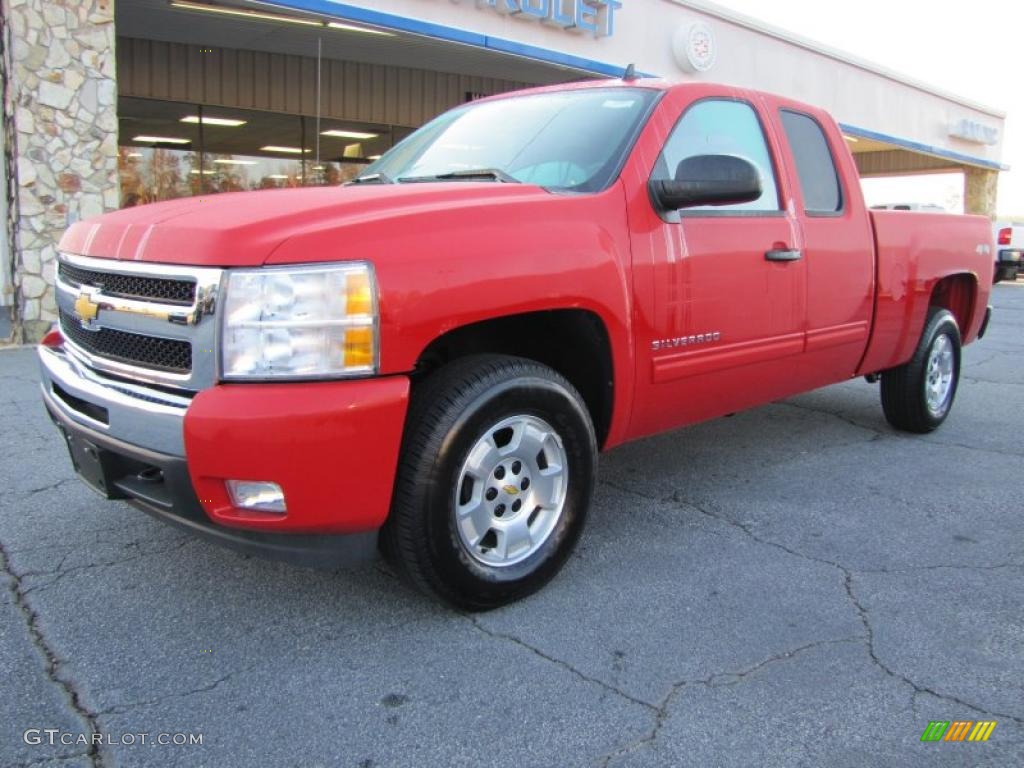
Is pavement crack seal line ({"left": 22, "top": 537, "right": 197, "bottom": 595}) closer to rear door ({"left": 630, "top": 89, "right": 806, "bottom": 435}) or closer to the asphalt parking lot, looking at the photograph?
the asphalt parking lot

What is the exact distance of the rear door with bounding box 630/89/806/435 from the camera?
346 centimetres

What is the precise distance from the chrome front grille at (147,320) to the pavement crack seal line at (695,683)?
1.52 metres

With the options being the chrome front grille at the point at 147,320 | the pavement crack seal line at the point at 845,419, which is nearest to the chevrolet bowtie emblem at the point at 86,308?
the chrome front grille at the point at 147,320

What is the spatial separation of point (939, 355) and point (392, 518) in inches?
168

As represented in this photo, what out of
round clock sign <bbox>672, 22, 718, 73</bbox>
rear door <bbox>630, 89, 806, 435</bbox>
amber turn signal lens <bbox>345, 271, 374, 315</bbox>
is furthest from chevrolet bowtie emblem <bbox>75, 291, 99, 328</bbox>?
round clock sign <bbox>672, 22, 718, 73</bbox>

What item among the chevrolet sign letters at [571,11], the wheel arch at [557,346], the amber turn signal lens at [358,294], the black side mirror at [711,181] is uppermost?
the chevrolet sign letters at [571,11]

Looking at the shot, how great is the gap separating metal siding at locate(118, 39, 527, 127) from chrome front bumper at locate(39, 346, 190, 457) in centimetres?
1124

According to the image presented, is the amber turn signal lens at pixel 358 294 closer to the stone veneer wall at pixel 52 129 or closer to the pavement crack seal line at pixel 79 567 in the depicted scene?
the pavement crack seal line at pixel 79 567

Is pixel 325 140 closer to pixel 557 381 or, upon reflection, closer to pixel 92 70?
pixel 92 70

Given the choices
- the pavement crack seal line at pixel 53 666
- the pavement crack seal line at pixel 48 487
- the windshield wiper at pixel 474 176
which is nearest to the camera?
the pavement crack seal line at pixel 53 666

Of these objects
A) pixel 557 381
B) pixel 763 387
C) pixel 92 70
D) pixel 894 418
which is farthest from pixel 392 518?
pixel 92 70

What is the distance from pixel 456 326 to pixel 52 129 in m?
7.42

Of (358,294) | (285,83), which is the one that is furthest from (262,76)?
(358,294)

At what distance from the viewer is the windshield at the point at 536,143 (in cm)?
349
